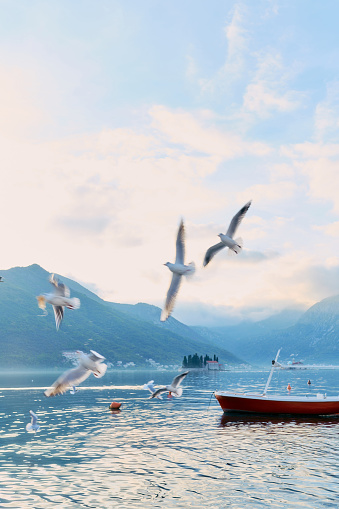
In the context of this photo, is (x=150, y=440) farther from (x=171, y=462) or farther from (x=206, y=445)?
(x=171, y=462)

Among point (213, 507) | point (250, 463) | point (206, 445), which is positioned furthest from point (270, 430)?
point (213, 507)

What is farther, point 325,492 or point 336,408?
point 336,408

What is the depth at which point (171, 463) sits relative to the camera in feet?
138

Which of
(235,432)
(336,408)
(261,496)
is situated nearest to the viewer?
(261,496)

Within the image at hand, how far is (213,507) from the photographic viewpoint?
29422mm

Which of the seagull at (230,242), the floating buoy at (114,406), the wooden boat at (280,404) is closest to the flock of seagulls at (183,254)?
the seagull at (230,242)

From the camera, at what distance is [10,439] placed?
5694cm

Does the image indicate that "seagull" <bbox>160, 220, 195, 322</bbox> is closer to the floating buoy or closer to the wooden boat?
the wooden boat

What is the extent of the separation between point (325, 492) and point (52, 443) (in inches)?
1239

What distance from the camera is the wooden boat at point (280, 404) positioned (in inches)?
2916

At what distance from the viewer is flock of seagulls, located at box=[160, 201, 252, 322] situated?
10992mm

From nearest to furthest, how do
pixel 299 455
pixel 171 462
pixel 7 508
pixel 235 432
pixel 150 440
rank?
1. pixel 7 508
2. pixel 171 462
3. pixel 299 455
4. pixel 150 440
5. pixel 235 432

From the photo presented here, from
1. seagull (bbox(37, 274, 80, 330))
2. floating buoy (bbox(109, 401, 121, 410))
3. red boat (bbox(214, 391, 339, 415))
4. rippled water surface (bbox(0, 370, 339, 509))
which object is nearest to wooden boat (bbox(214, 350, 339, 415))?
red boat (bbox(214, 391, 339, 415))

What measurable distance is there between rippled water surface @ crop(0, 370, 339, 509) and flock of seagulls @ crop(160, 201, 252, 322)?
22.1m
